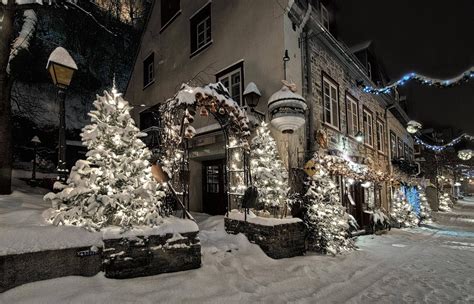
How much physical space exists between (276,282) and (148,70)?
14.1m

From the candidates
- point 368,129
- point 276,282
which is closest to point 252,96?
point 276,282

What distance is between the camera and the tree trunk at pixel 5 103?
690 cm

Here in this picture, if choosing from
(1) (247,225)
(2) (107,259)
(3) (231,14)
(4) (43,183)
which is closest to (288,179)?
(1) (247,225)

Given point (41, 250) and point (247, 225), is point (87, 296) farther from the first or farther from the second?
point (247, 225)

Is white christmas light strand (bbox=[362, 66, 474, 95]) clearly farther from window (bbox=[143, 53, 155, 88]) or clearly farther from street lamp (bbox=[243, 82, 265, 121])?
window (bbox=[143, 53, 155, 88])

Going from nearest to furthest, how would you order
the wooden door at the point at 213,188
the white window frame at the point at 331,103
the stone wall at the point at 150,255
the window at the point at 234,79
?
the stone wall at the point at 150,255 < the window at the point at 234,79 < the white window frame at the point at 331,103 < the wooden door at the point at 213,188

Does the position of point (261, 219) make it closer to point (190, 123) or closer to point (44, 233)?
point (190, 123)

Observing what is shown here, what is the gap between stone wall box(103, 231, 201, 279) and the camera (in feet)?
13.5

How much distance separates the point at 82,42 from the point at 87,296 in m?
20.7

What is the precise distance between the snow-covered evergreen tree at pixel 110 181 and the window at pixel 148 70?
10.8 meters

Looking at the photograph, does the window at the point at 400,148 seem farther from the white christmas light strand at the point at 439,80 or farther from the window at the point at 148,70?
the window at the point at 148,70

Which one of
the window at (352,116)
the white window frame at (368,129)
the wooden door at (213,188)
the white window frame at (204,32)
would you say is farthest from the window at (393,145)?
the white window frame at (204,32)

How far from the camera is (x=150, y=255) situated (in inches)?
174

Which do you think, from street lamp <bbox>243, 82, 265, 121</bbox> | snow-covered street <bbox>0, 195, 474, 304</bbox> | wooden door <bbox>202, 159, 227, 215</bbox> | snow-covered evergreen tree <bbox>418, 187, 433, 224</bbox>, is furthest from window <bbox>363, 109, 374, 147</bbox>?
street lamp <bbox>243, 82, 265, 121</bbox>
